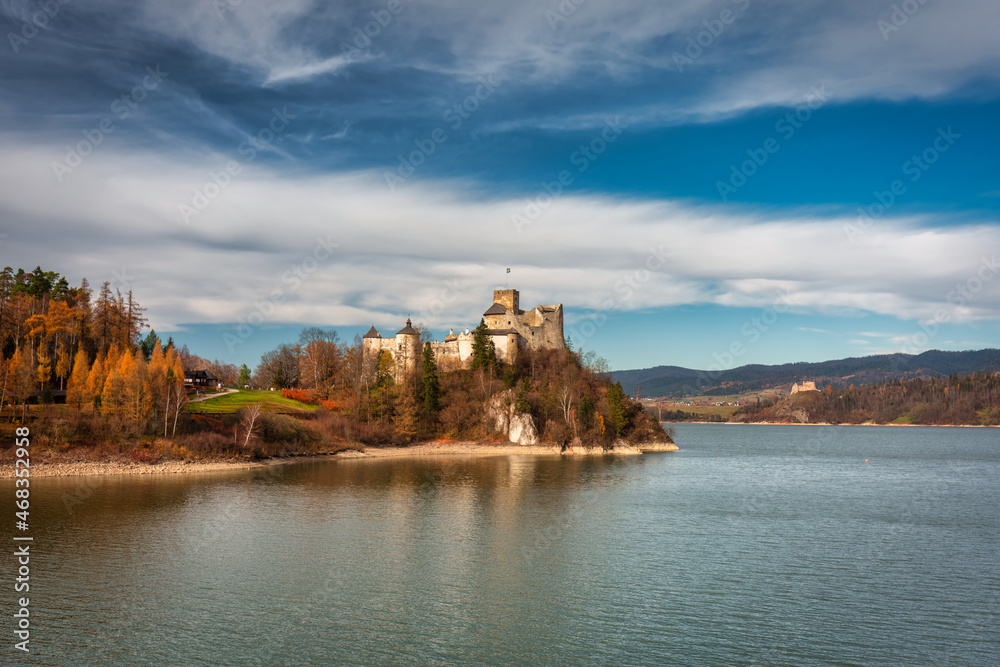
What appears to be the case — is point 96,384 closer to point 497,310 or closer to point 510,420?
point 510,420

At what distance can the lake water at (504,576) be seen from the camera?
15.8 meters

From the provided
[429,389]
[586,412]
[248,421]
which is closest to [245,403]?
[248,421]

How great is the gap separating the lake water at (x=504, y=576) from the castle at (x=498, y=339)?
37.5 meters

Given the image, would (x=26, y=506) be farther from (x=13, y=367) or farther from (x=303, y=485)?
(x=13, y=367)

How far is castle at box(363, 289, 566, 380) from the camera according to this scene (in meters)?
78.4

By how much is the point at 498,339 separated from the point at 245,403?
2951cm

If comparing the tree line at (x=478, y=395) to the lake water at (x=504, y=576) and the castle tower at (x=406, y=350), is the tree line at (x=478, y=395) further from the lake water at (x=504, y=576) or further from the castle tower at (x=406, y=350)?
the lake water at (x=504, y=576)

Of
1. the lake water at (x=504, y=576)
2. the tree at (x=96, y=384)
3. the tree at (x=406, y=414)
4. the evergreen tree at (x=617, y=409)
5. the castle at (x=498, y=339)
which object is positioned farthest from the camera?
the castle at (x=498, y=339)

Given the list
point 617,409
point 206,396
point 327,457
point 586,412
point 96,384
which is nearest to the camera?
point 96,384

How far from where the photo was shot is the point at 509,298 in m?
81.1

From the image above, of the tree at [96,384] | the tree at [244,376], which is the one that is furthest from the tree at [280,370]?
the tree at [96,384]

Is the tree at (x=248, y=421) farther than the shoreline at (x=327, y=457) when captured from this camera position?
Yes

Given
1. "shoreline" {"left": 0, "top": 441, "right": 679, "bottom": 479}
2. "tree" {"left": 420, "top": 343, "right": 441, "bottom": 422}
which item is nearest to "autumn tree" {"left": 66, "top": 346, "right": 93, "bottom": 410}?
"shoreline" {"left": 0, "top": 441, "right": 679, "bottom": 479}

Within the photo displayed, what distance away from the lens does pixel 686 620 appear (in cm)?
1769
